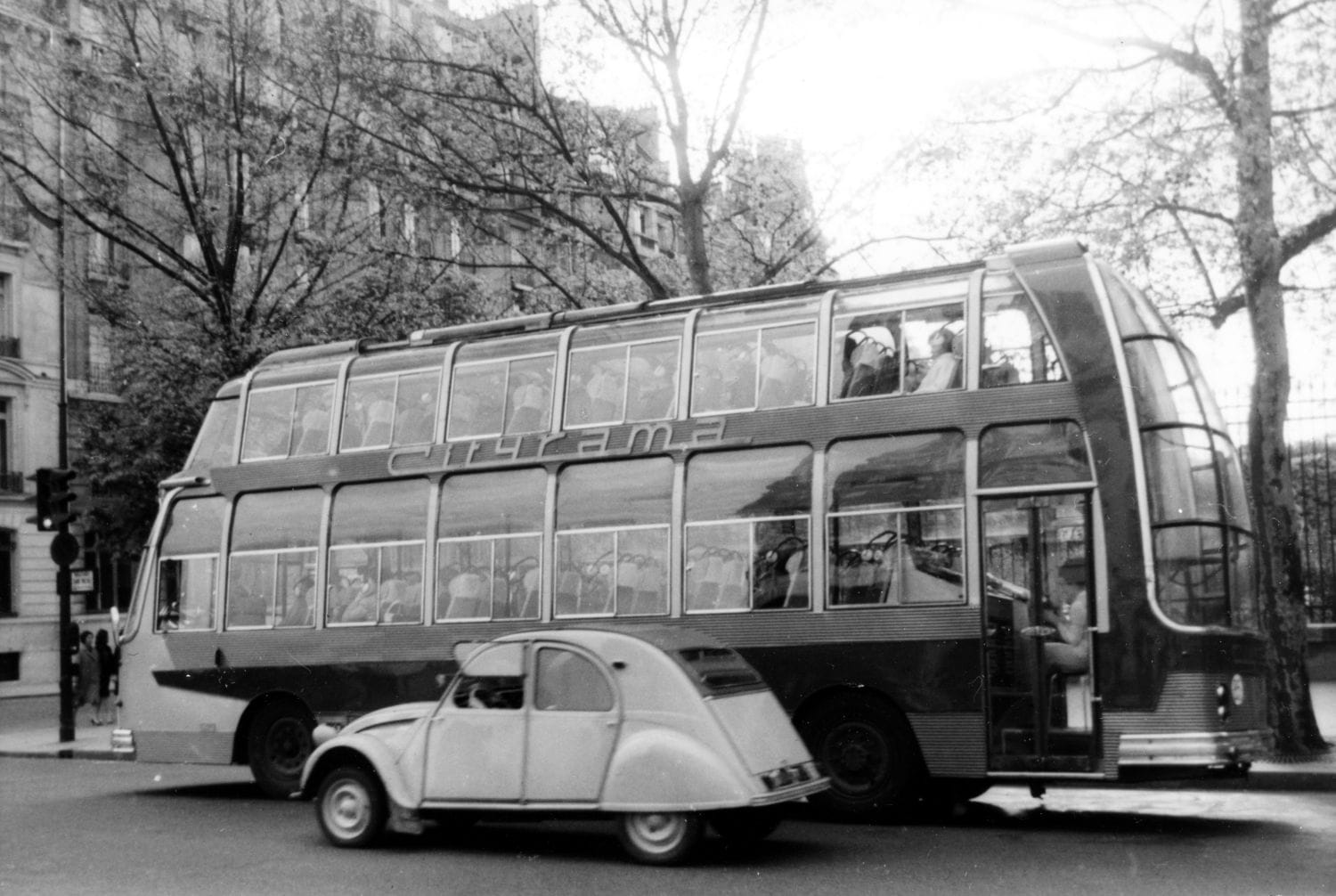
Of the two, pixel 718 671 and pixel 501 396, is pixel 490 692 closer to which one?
pixel 718 671

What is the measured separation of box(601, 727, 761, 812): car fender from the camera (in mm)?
9000

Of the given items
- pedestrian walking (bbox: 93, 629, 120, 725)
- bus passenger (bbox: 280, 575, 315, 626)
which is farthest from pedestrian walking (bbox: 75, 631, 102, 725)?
bus passenger (bbox: 280, 575, 315, 626)

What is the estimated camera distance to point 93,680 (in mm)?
26609

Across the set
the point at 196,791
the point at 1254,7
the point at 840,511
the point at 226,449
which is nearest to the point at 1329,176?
the point at 1254,7

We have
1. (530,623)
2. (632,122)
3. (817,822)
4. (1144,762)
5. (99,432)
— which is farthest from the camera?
(99,432)

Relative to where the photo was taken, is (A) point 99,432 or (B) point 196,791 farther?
(A) point 99,432

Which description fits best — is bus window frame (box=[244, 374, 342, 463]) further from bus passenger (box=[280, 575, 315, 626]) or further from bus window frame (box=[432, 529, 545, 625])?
bus window frame (box=[432, 529, 545, 625])

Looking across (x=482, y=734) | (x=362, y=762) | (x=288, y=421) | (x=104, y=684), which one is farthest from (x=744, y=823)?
(x=104, y=684)

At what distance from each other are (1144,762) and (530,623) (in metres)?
5.08

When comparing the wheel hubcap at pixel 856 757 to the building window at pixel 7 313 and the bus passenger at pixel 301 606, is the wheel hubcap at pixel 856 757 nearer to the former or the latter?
the bus passenger at pixel 301 606

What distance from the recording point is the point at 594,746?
9.52 m

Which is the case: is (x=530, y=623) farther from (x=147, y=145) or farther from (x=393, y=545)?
(x=147, y=145)

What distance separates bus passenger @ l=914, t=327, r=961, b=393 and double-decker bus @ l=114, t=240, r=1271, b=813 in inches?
0.8

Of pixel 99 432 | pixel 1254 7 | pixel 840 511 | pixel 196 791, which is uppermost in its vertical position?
pixel 1254 7
